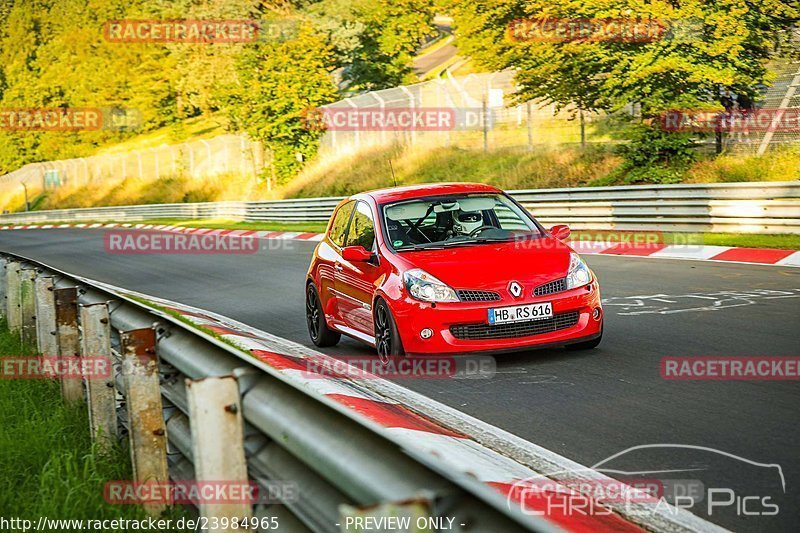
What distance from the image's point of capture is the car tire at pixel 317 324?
35.9 feet

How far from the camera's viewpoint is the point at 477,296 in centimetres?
879

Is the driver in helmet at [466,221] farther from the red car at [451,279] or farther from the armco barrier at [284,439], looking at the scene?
the armco barrier at [284,439]

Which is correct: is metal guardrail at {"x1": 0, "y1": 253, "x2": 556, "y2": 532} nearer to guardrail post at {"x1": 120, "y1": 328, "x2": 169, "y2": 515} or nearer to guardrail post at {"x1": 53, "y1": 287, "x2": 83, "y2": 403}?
guardrail post at {"x1": 120, "y1": 328, "x2": 169, "y2": 515}

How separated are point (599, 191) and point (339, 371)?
44.2 ft

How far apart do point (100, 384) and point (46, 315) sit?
2588 mm

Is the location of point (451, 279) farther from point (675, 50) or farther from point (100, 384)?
point (675, 50)

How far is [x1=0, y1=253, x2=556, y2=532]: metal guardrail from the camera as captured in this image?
2.52 m

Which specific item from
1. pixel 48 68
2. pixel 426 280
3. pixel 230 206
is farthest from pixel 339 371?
pixel 48 68

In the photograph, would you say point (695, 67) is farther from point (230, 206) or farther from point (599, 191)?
point (230, 206)

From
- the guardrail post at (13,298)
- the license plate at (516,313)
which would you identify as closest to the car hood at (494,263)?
the license plate at (516,313)

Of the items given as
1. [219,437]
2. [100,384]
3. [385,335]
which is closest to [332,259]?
[385,335]

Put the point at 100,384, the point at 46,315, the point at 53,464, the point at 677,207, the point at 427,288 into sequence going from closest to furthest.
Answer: the point at 53,464 → the point at 100,384 → the point at 46,315 → the point at 427,288 → the point at 677,207

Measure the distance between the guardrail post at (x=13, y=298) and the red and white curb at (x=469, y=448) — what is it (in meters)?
2.29

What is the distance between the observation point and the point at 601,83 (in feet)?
79.7
